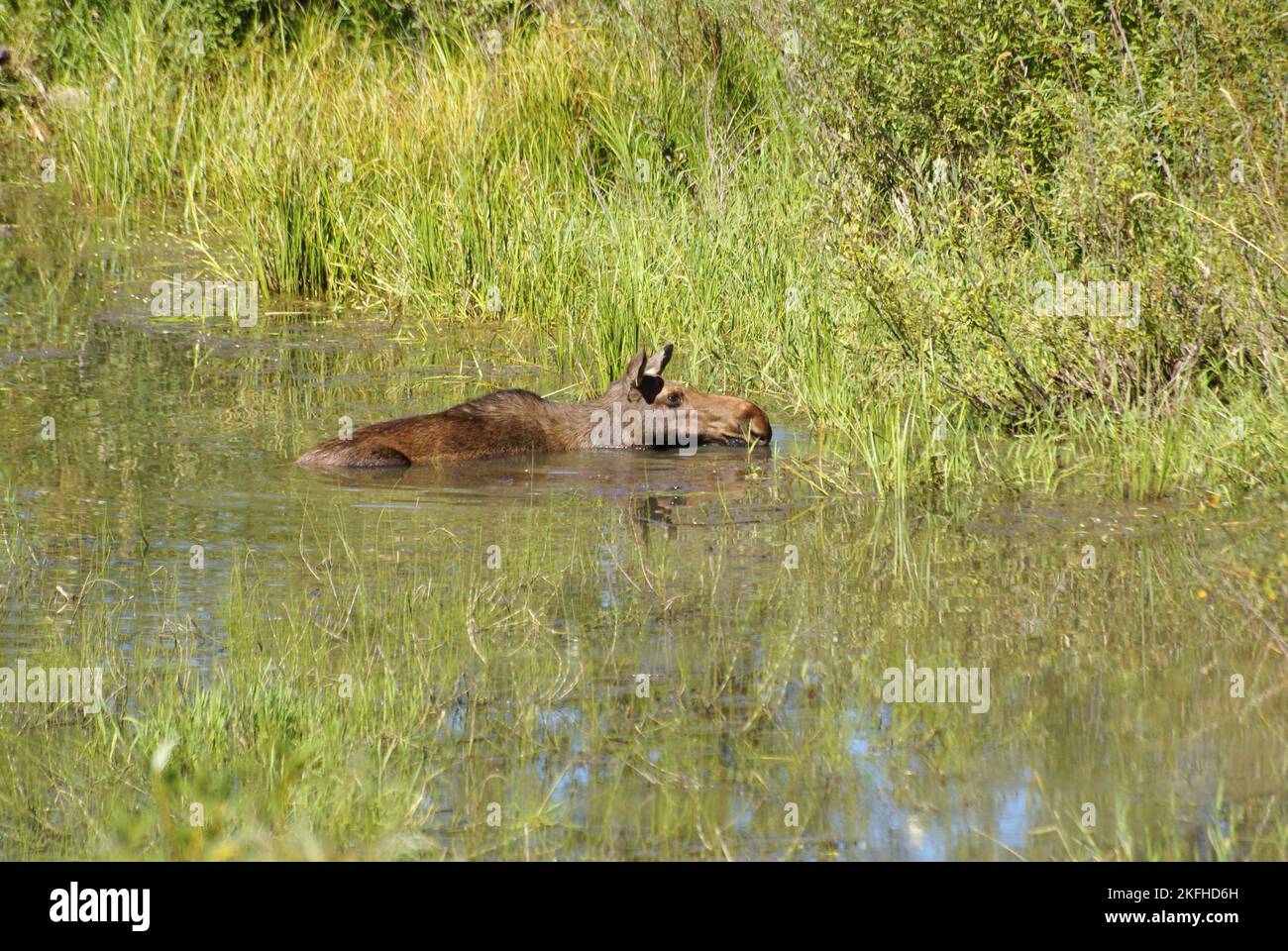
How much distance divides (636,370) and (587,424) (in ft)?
1.39

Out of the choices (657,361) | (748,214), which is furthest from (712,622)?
(748,214)

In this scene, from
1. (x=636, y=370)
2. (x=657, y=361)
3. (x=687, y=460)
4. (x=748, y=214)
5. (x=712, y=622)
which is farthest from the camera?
(x=748, y=214)

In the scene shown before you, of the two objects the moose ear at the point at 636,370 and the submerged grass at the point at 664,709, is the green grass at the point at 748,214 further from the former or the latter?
the submerged grass at the point at 664,709

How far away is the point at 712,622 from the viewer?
6.58 metres

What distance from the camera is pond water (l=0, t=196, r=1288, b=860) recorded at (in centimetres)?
489

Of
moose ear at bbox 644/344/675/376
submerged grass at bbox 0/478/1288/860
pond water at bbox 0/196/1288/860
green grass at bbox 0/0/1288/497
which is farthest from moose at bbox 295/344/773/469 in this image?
submerged grass at bbox 0/478/1288/860

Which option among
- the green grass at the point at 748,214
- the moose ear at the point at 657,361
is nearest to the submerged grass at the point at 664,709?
the green grass at the point at 748,214

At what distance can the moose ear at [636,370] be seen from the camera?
10.4 metres

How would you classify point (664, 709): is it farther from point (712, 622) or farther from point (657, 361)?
point (657, 361)

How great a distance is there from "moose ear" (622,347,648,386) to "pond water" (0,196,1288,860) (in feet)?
1.36

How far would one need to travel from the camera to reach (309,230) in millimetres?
14625

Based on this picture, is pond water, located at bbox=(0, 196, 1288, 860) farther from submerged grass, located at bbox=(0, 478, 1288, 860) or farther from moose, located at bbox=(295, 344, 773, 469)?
moose, located at bbox=(295, 344, 773, 469)
